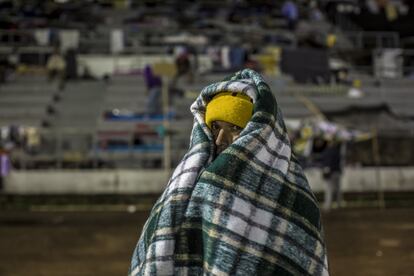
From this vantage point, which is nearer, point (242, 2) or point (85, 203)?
point (85, 203)

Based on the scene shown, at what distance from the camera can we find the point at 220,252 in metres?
2.89

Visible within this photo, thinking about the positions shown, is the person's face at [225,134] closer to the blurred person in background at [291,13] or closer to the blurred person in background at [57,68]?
the blurred person in background at [57,68]

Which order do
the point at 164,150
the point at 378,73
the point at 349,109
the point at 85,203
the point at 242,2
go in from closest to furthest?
the point at 85,203 → the point at 164,150 → the point at 349,109 → the point at 378,73 → the point at 242,2

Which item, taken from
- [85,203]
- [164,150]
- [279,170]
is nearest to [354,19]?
[164,150]

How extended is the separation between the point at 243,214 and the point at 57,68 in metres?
26.3

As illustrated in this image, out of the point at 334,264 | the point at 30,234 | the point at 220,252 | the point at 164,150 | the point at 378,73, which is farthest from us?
the point at 378,73

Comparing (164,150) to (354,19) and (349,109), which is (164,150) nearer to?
(349,109)

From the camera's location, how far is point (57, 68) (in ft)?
93.6

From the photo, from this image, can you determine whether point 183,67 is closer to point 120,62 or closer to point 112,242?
point 120,62

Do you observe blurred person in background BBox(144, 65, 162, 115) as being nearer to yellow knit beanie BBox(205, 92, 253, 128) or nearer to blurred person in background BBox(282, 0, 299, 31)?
blurred person in background BBox(282, 0, 299, 31)

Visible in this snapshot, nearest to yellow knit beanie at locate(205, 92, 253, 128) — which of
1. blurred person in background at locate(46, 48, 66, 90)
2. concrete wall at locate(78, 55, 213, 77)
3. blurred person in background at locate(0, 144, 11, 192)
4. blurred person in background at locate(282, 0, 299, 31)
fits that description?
blurred person in background at locate(0, 144, 11, 192)

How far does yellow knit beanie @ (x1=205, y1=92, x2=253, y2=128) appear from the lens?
3.12 metres

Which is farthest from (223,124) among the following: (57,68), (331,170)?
(57,68)

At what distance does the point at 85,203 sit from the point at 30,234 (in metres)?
5.92
